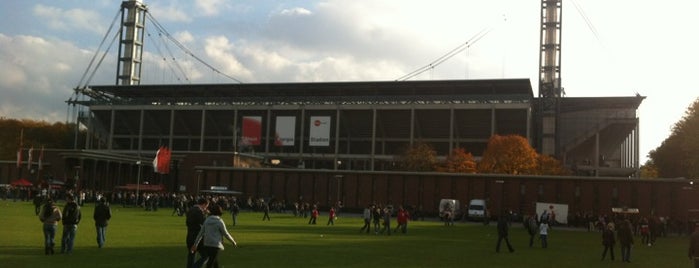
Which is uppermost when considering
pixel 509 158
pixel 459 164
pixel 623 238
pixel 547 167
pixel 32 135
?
pixel 32 135

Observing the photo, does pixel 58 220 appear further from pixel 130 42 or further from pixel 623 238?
pixel 130 42

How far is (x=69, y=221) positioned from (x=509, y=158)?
213 feet

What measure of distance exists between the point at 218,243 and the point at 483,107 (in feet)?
290

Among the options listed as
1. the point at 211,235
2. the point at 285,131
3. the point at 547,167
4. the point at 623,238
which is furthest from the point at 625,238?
the point at 285,131

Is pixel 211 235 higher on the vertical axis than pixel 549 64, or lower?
lower

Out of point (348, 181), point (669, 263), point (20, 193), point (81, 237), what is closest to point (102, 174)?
point (20, 193)

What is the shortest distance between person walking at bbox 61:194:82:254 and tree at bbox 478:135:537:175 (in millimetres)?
62649

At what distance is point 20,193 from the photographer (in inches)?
2773

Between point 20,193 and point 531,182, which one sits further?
point 20,193

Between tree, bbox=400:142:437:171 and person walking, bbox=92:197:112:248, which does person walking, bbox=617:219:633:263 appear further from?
tree, bbox=400:142:437:171

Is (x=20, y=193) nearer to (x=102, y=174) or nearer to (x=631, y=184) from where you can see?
(x=102, y=174)

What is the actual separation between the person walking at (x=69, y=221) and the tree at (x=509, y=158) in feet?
206

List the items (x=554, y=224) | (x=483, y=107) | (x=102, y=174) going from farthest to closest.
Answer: (x=483, y=107), (x=102, y=174), (x=554, y=224)

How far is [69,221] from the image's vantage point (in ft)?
57.6
